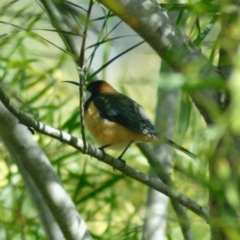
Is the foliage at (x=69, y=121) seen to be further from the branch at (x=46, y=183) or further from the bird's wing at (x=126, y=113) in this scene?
the branch at (x=46, y=183)

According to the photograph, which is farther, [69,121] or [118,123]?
[118,123]

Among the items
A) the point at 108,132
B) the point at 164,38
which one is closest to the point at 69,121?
the point at 108,132

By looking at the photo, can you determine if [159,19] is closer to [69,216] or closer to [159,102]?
[69,216]

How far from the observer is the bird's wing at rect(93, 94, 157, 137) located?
264 cm

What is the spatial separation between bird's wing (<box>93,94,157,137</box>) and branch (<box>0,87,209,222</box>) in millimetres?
809

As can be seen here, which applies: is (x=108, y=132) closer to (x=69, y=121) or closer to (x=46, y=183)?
(x=69, y=121)

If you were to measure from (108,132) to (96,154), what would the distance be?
1052 mm

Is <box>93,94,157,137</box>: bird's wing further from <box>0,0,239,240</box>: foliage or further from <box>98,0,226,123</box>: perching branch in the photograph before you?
<box>98,0,226,123</box>: perching branch

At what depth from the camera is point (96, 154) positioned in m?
1.67

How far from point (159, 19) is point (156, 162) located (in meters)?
0.82

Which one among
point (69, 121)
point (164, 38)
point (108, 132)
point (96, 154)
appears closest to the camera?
point (164, 38)

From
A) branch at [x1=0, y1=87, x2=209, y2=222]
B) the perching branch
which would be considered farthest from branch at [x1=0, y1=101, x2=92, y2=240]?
the perching branch

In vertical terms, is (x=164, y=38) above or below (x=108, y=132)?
below

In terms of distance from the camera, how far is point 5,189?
2.39 metres
